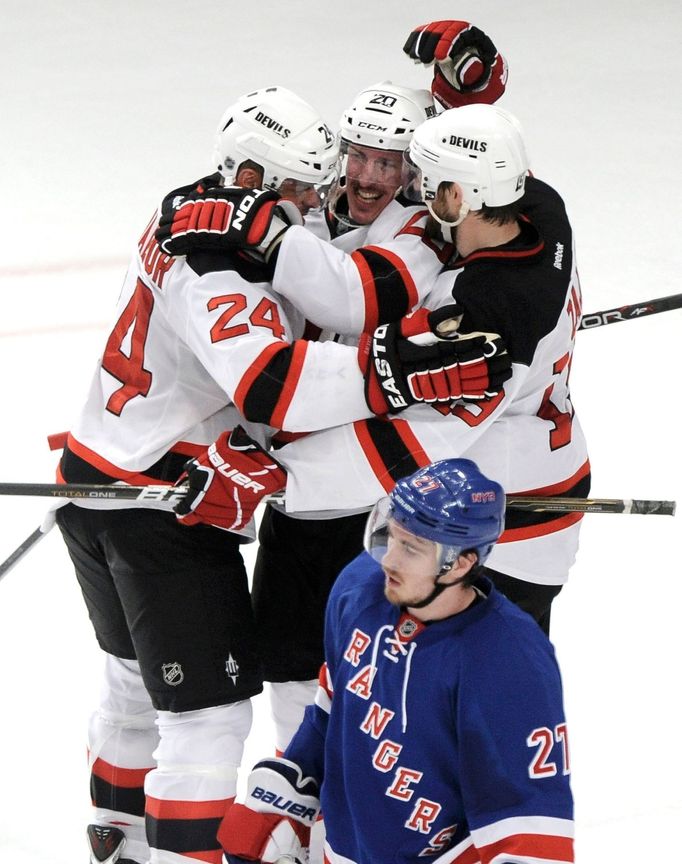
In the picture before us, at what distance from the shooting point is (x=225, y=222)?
8.00 feet

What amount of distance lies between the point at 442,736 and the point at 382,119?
1237mm

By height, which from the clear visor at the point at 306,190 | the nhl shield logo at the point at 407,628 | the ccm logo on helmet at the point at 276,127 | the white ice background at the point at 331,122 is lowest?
the white ice background at the point at 331,122

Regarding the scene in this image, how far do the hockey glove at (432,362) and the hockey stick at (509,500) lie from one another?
0.79 feet

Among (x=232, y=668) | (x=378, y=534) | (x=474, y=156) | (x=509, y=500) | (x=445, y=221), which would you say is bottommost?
Answer: (x=232, y=668)

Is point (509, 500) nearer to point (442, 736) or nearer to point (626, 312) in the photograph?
point (442, 736)

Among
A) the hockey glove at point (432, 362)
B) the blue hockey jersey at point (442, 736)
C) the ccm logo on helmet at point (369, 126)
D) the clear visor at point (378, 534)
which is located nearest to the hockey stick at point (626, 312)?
the ccm logo on helmet at point (369, 126)

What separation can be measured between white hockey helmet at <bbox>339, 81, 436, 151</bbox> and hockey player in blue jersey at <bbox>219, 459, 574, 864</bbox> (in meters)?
0.91

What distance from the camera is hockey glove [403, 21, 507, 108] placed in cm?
292

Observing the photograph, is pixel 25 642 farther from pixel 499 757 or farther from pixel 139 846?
pixel 499 757

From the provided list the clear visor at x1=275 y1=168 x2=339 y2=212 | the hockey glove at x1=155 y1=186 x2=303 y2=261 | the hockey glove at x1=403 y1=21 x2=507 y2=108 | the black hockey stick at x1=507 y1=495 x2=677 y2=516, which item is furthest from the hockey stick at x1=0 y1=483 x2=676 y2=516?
the hockey glove at x1=403 y1=21 x2=507 y2=108

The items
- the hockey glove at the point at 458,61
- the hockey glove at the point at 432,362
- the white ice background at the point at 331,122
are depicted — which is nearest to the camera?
the hockey glove at the point at 432,362

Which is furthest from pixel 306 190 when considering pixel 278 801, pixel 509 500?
pixel 278 801

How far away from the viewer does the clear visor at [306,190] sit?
2625 millimetres

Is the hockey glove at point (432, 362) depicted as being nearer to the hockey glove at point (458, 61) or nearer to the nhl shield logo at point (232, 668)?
the nhl shield logo at point (232, 668)
